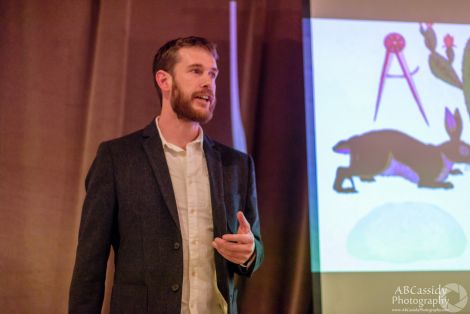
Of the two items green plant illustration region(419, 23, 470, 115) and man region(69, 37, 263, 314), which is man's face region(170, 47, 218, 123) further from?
green plant illustration region(419, 23, 470, 115)

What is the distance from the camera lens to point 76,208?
6.14 feet

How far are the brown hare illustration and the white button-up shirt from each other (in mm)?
585

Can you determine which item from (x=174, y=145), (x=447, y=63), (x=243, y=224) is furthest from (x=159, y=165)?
(x=447, y=63)

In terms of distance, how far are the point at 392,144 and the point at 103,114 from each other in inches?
47.9

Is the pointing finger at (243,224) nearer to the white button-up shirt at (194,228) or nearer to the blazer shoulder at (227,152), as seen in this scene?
the white button-up shirt at (194,228)

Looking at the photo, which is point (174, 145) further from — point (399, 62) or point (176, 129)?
point (399, 62)

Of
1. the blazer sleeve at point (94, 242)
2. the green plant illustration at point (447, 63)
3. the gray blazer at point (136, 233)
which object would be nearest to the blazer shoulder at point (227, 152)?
the gray blazer at point (136, 233)

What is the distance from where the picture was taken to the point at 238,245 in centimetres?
124

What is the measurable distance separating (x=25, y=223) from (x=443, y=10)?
1969mm

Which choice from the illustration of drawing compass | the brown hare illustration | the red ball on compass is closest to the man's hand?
the brown hare illustration

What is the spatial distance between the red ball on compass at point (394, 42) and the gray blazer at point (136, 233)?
919 millimetres

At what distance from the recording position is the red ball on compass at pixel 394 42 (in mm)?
1764

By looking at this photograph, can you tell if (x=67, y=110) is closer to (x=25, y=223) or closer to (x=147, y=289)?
(x=25, y=223)

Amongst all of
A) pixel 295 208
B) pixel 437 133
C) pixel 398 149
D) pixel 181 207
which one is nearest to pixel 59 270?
pixel 181 207
